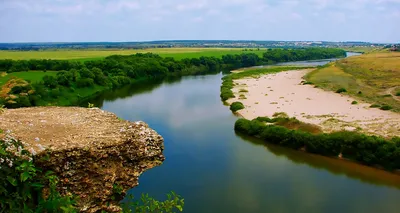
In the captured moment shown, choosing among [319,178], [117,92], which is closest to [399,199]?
[319,178]

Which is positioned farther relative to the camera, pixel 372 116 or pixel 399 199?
pixel 372 116

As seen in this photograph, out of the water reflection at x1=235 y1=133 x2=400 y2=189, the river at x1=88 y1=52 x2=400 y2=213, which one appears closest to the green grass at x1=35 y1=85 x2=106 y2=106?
the river at x1=88 y1=52 x2=400 y2=213

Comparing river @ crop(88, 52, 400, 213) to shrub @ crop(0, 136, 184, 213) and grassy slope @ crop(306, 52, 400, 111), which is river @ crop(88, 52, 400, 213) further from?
grassy slope @ crop(306, 52, 400, 111)

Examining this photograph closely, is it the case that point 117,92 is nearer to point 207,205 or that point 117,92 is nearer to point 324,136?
point 324,136

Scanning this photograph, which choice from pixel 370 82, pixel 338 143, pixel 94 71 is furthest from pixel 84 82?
pixel 370 82

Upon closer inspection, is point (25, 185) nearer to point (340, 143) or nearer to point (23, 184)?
point (23, 184)
